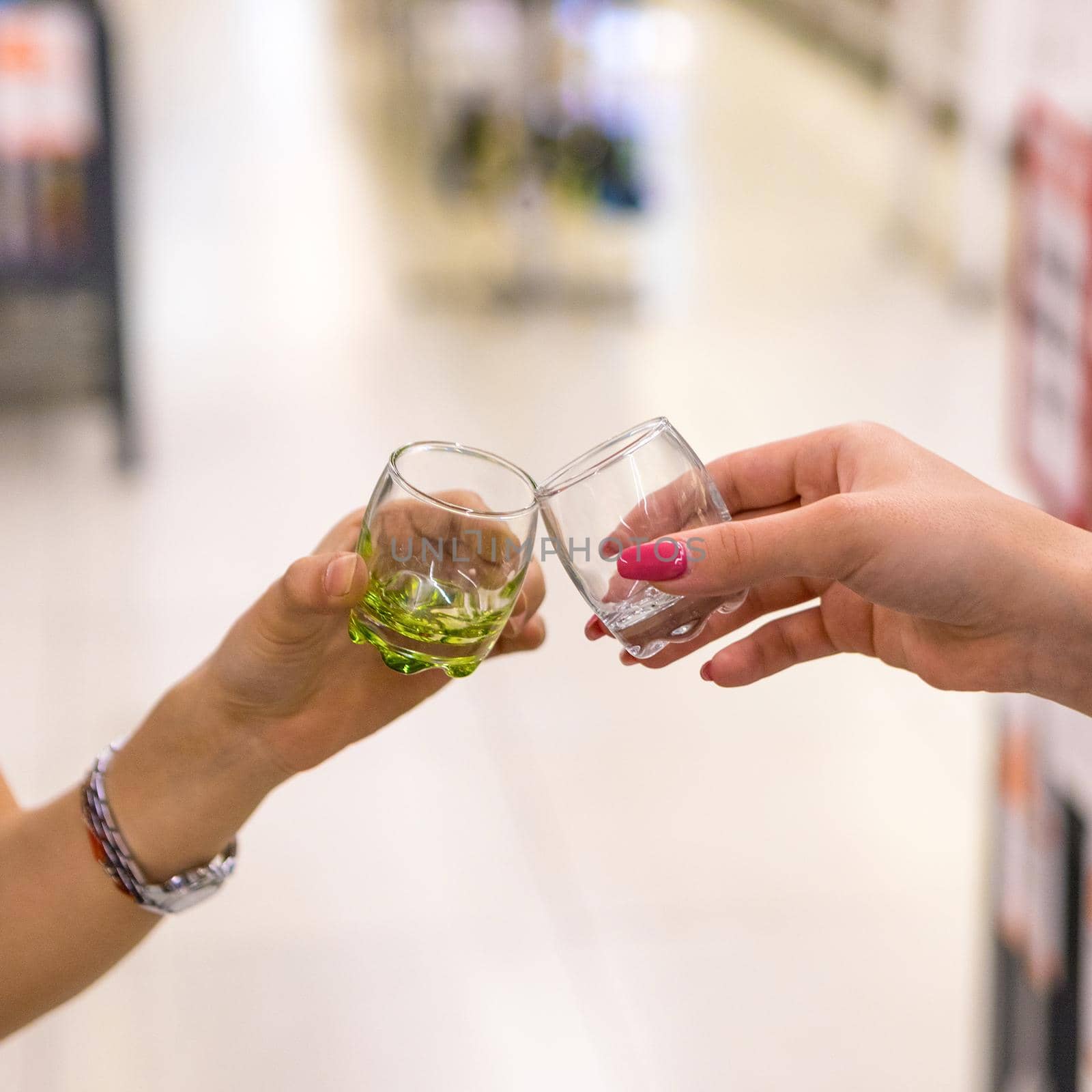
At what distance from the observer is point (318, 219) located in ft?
20.3

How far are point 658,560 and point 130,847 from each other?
1.96 feet

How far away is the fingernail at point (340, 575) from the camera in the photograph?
1084 mm

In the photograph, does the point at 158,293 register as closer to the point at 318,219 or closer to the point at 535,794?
the point at 318,219

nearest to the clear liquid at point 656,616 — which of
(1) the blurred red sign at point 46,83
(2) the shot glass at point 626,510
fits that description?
(2) the shot glass at point 626,510

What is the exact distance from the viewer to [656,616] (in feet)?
3.76

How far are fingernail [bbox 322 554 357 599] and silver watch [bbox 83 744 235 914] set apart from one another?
0.38 meters

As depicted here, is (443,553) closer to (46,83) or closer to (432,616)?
(432,616)

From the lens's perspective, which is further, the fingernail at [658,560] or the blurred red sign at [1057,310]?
the blurred red sign at [1057,310]

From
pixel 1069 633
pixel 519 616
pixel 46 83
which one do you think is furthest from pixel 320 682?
pixel 46 83

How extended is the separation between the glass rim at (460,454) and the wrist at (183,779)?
1.02 ft

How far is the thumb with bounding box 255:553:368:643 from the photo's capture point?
1.09 m

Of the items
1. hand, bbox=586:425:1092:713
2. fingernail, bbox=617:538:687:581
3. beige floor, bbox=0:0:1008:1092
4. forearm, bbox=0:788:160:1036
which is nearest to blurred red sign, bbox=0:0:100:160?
beige floor, bbox=0:0:1008:1092

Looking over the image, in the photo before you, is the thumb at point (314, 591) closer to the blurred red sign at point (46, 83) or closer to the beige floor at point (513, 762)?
the beige floor at point (513, 762)

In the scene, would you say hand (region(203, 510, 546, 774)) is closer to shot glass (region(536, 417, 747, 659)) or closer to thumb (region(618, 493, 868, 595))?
shot glass (region(536, 417, 747, 659))
